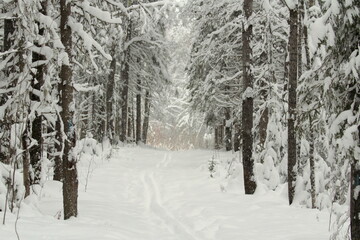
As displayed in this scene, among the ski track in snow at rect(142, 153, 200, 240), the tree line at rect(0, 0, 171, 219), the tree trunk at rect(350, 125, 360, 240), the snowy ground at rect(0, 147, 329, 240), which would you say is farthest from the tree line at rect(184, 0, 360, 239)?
the tree line at rect(0, 0, 171, 219)

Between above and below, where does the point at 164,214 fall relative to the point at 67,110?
below

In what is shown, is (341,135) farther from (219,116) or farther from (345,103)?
(219,116)

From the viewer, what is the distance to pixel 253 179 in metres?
11.6

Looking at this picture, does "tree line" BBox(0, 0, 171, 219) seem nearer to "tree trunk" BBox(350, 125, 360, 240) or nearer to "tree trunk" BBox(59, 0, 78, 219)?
"tree trunk" BBox(59, 0, 78, 219)

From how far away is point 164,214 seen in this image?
964cm

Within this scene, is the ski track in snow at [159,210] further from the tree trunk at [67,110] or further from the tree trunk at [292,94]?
the tree trunk at [292,94]

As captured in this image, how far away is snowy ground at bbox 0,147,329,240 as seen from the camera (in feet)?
22.9

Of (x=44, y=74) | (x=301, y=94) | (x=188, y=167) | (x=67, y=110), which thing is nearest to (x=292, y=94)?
(x=301, y=94)

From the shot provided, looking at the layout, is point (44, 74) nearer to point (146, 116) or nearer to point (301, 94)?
point (301, 94)

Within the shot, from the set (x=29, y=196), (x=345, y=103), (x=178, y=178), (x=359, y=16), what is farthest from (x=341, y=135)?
(x=178, y=178)

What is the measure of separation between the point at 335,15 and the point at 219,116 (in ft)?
63.1

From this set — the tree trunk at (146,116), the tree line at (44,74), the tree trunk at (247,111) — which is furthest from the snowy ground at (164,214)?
the tree trunk at (146,116)

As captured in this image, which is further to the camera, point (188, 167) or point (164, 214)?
point (188, 167)

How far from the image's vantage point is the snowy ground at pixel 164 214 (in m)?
A: 6.98
